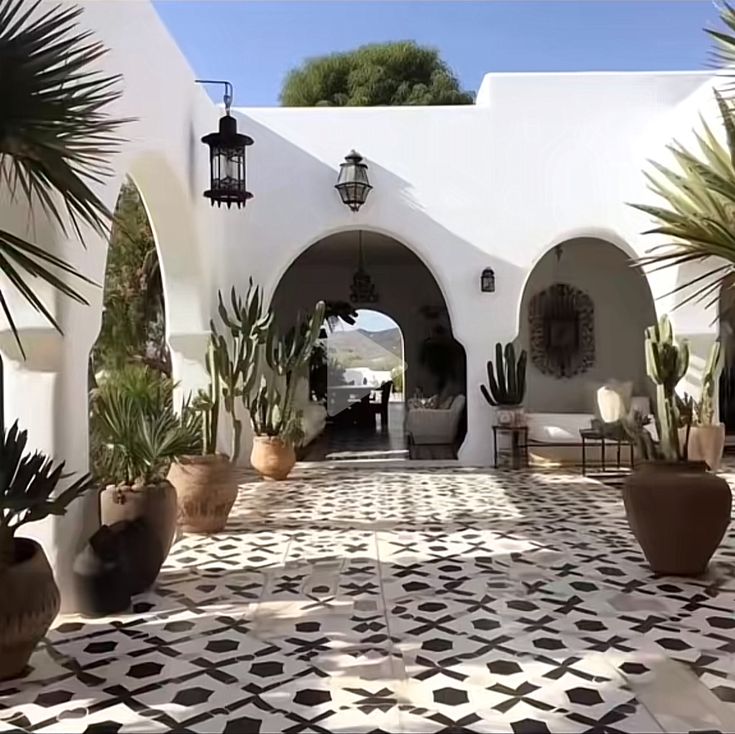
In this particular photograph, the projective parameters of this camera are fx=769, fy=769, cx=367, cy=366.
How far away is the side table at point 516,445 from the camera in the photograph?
921 centimetres

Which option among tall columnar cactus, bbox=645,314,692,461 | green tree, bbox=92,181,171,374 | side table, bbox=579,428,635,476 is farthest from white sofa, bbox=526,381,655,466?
green tree, bbox=92,181,171,374

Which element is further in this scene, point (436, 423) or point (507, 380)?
point (436, 423)

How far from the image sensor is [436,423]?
1259cm

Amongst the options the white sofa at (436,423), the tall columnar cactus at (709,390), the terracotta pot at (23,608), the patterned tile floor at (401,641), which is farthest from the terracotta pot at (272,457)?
the terracotta pot at (23,608)

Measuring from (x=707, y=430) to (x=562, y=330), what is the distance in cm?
422

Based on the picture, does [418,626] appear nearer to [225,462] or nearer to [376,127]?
[225,462]

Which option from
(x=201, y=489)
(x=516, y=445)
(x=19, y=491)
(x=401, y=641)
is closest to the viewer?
(x=19, y=491)

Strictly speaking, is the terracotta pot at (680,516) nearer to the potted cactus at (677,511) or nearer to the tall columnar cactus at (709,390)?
the potted cactus at (677,511)

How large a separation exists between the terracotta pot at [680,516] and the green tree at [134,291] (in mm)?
6803

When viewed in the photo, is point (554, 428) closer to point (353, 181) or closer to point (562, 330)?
point (562, 330)

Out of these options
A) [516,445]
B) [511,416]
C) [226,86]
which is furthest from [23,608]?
[516,445]

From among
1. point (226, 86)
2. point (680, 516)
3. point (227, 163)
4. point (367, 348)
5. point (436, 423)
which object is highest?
point (226, 86)

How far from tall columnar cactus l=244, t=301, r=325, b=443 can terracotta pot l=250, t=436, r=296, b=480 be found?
0.38 ft

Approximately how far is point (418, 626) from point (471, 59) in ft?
57.6
